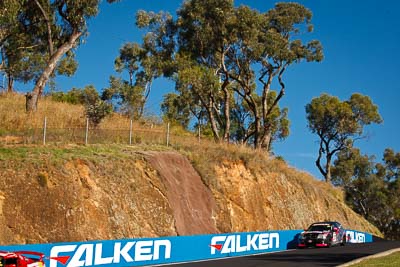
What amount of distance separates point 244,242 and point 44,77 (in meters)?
16.6

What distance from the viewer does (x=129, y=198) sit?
29.0m

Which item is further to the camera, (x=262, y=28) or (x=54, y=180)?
(x=262, y=28)


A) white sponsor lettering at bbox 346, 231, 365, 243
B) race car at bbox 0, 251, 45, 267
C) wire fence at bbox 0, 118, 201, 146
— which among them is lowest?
white sponsor lettering at bbox 346, 231, 365, 243

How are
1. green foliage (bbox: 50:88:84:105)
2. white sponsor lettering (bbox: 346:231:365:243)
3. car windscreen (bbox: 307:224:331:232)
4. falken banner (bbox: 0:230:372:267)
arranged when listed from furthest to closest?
green foliage (bbox: 50:88:84:105), white sponsor lettering (bbox: 346:231:365:243), car windscreen (bbox: 307:224:331:232), falken banner (bbox: 0:230:372:267)

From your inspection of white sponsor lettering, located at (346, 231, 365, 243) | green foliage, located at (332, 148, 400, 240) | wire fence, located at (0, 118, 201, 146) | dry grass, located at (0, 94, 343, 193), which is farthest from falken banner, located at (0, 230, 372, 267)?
green foliage, located at (332, 148, 400, 240)

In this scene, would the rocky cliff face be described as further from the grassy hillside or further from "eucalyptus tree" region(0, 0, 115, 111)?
"eucalyptus tree" region(0, 0, 115, 111)

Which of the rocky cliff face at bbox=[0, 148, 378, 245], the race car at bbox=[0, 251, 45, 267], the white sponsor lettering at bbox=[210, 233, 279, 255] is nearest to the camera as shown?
the race car at bbox=[0, 251, 45, 267]

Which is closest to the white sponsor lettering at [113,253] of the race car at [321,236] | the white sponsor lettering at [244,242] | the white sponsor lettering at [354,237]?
the white sponsor lettering at [244,242]

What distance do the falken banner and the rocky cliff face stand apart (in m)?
3.02

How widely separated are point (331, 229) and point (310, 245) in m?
2.15

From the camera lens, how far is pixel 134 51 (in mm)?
64062

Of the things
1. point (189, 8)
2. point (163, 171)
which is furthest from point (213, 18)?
point (163, 171)

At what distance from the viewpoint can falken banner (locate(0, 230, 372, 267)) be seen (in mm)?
18906

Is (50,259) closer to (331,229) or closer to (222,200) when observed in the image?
(222,200)
